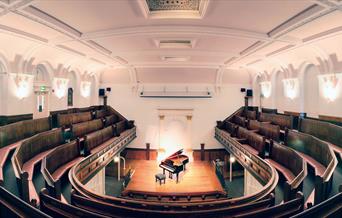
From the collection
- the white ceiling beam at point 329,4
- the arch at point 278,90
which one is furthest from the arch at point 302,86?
the white ceiling beam at point 329,4

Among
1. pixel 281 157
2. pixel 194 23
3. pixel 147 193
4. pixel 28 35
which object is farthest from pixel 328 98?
pixel 28 35

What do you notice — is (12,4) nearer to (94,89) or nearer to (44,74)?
(44,74)

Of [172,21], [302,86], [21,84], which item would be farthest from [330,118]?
[21,84]

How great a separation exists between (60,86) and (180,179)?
7.74 meters

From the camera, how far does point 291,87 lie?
912 centimetres

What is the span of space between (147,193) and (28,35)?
6426 millimetres

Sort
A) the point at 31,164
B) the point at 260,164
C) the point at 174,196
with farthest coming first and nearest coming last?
the point at 174,196 → the point at 260,164 → the point at 31,164

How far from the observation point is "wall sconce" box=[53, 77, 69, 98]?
9.34 m

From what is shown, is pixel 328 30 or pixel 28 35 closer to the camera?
pixel 328 30

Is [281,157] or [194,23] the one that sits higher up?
[194,23]

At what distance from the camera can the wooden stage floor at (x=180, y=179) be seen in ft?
31.4

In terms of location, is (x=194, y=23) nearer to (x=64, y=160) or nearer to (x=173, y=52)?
(x=173, y=52)

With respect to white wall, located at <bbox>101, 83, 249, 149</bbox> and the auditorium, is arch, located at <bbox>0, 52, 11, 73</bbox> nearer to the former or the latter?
the auditorium

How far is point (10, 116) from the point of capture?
22.2 feet
